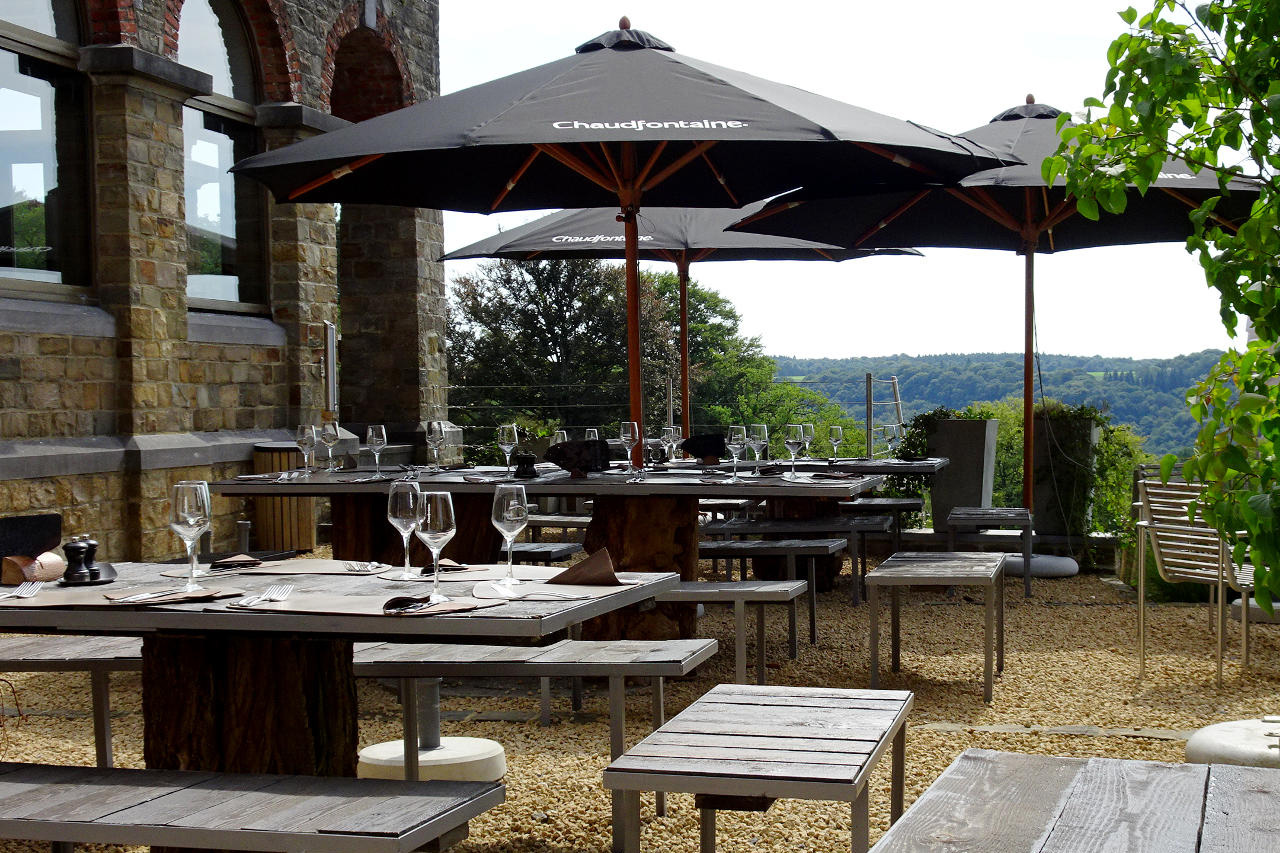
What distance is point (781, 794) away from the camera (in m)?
2.53

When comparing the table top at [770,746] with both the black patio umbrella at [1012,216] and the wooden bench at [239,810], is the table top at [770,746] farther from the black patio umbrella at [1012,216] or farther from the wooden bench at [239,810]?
the black patio umbrella at [1012,216]

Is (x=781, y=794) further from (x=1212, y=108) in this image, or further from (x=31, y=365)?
(x=31, y=365)

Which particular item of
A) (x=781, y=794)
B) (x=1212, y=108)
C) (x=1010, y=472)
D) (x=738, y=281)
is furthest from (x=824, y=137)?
(x=738, y=281)

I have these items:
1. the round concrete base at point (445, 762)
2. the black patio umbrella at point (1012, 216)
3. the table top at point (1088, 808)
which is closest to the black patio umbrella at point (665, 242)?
the black patio umbrella at point (1012, 216)

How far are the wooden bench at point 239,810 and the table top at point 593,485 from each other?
2.65 meters

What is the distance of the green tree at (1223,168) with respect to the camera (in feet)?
6.67

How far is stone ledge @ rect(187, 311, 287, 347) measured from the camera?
9.84 metres

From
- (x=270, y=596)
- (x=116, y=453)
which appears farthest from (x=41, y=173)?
(x=270, y=596)

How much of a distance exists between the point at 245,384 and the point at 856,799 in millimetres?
8667

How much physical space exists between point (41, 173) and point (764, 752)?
7.48 m

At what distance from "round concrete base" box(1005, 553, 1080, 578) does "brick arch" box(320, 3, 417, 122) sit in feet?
24.2

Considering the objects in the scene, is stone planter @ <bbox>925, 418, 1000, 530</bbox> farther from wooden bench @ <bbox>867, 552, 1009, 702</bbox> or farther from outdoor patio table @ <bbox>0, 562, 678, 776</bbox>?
outdoor patio table @ <bbox>0, 562, 678, 776</bbox>

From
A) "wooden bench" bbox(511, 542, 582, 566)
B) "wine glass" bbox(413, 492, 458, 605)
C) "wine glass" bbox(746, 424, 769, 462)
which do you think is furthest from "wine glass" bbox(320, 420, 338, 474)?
"wine glass" bbox(413, 492, 458, 605)

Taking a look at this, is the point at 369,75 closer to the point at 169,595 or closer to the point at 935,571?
the point at 935,571
